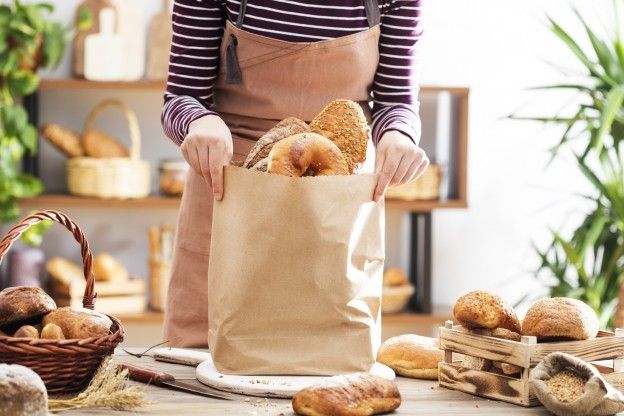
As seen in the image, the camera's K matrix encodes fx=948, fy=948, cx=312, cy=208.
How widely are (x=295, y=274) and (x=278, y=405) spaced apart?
169 mm

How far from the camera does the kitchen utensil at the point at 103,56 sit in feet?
12.0

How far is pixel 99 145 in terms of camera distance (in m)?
3.55

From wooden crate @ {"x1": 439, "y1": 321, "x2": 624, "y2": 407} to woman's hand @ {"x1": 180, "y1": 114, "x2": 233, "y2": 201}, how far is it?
0.38 meters

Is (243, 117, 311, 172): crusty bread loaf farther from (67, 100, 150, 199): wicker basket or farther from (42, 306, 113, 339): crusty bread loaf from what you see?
(67, 100, 150, 199): wicker basket

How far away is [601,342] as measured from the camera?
1.27m

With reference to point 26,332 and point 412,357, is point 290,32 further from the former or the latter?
point 26,332

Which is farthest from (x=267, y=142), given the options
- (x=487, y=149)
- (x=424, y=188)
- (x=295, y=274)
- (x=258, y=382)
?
(x=487, y=149)

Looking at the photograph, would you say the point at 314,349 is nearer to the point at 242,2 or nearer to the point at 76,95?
the point at 242,2

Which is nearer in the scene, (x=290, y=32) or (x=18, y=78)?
(x=290, y=32)

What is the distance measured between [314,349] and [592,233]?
6.98 feet

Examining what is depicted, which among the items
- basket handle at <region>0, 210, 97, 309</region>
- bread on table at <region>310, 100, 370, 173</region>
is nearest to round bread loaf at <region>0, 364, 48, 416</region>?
basket handle at <region>0, 210, 97, 309</region>

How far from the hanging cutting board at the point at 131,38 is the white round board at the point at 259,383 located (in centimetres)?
256

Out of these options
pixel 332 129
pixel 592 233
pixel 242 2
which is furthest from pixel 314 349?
pixel 592 233

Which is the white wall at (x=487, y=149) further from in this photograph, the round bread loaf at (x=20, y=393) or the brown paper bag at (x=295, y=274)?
the round bread loaf at (x=20, y=393)
